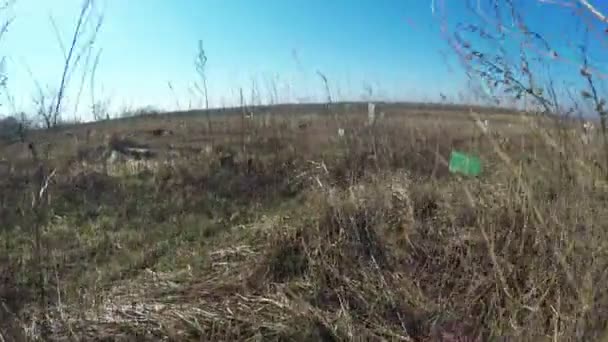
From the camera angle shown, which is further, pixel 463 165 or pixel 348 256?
pixel 463 165

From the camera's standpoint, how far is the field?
2.08 m

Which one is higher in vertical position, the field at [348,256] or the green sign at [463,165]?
the green sign at [463,165]

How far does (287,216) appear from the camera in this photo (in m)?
3.56

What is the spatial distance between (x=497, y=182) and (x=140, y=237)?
107 inches

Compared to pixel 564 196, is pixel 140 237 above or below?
below

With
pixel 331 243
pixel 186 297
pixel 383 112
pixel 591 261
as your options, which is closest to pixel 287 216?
pixel 331 243

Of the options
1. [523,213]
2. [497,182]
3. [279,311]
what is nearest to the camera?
[279,311]

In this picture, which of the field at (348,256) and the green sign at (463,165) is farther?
the green sign at (463,165)

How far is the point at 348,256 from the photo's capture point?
2.74m

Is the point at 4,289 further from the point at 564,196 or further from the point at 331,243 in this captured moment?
the point at 564,196

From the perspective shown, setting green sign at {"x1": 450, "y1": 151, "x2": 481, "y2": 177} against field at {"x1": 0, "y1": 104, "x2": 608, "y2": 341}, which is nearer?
field at {"x1": 0, "y1": 104, "x2": 608, "y2": 341}

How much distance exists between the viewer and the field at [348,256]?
81.8 inches

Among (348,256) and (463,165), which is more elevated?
(463,165)

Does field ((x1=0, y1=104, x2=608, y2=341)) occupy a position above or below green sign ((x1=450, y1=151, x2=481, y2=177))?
below
